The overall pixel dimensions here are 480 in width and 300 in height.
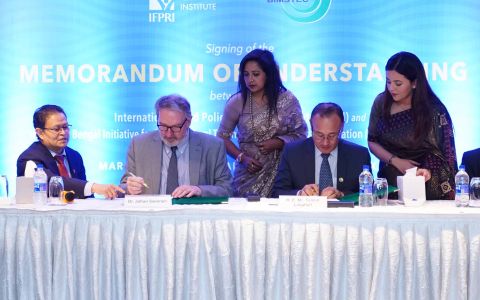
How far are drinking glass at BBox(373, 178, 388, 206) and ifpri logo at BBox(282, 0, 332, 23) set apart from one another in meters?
2.62

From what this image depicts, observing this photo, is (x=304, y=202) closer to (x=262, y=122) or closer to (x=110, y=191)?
(x=110, y=191)

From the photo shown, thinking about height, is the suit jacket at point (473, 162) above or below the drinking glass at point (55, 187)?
above

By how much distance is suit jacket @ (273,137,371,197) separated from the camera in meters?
4.08

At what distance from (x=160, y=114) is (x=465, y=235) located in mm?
1818

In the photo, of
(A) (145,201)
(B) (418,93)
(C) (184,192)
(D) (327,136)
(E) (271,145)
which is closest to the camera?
(A) (145,201)

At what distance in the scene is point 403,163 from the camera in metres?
4.21

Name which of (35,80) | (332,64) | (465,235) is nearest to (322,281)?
(465,235)

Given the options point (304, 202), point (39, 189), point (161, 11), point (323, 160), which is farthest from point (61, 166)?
point (161, 11)

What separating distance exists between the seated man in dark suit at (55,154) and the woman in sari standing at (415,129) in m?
1.77

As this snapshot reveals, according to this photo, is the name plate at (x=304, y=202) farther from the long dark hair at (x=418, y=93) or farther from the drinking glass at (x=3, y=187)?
the drinking glass at (x=3, y=187)

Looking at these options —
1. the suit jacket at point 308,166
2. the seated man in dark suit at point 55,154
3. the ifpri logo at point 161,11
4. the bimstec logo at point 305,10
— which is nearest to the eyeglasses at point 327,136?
the suit jacket at point 308,166

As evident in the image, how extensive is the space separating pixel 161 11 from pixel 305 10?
1.17m

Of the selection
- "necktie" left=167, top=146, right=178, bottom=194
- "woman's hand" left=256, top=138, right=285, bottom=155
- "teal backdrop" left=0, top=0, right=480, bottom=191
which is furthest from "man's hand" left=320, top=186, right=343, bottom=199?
"teal backdrop" left=0, top=0, right=480, bottom=191

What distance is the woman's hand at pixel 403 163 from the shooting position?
4207 mm
